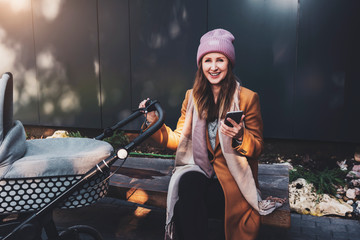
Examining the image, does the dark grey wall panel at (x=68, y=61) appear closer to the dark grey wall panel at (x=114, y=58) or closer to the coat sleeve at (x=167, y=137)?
the dark grey wall panel at (x=114, y=58)

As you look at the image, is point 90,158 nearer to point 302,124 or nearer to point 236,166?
point 236,166

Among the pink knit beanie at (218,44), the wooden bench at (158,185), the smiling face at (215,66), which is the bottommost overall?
the wooden bench at (158,185)

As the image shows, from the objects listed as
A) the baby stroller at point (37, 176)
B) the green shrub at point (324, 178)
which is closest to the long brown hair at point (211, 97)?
the baby stroller at point (37, 176)

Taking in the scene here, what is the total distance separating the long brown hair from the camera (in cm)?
232

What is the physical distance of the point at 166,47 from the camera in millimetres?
5211

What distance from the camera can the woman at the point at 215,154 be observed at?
2.02 meters

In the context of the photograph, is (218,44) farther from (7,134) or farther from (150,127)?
(7,134)

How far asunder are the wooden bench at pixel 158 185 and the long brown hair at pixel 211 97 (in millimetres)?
659

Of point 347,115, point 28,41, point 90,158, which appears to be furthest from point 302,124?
point 28,41

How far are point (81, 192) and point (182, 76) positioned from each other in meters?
3.54

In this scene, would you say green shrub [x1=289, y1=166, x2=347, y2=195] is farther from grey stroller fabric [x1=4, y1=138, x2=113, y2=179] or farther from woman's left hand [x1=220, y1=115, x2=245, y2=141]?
grey stroller fabric [x1=4, y1=138, x2=113, y2=179]

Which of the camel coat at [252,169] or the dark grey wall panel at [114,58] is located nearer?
the camel coat at [252,169]

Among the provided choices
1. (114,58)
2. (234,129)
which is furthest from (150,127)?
(114,58)

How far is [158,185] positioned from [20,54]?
17.4 feet
